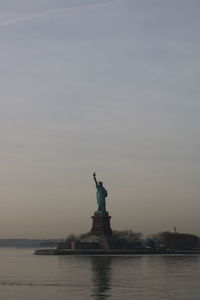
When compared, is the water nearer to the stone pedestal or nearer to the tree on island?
the stone pedestal

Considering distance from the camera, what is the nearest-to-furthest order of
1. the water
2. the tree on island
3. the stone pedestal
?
1. the water
2. the stone pedestal
3. the tree on island

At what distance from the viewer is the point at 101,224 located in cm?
6950

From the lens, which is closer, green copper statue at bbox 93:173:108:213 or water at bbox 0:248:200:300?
Result: water at bbox 0:248:200:300

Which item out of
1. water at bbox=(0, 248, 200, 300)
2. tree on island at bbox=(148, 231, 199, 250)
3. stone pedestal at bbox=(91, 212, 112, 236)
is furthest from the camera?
tree on island at bbox=(148, 231, 199, 250)

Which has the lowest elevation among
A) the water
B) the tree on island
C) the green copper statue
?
the water

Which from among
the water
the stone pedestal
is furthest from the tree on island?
the water

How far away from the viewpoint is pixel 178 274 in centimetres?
3484

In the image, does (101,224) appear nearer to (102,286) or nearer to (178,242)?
(178,242)

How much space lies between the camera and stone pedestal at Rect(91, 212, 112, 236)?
228 ft

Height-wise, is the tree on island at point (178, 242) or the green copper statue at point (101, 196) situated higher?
the green copper statue at point (101, 196)

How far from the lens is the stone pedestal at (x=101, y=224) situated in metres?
69.4

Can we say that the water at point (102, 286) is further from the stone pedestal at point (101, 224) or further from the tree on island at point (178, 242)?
the tree on island at point (178, 242)

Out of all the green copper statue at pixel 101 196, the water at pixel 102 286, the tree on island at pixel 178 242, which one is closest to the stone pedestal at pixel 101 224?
the green copper statue at pixel 101 196

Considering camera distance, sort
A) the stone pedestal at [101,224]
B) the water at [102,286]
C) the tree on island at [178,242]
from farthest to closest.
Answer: the tree on island at [178,242]
the stone pedestal at [101,224]
the water at [102,286]
